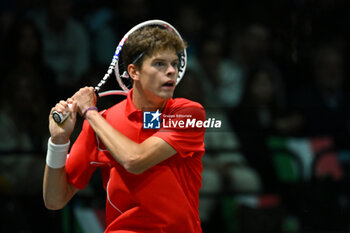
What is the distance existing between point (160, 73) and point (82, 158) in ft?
1.58

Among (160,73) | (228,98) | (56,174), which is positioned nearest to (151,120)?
(160,73)

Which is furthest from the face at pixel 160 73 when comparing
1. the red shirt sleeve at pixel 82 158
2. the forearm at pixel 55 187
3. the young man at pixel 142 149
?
the forearm at pixel 55 187

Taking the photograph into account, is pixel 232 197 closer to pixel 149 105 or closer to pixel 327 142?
pixel 327 142

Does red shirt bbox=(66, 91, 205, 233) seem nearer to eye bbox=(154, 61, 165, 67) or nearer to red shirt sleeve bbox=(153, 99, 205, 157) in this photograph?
red shirt sleeve bbox=(153, 99, 205, 157)

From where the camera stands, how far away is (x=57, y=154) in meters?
2.70

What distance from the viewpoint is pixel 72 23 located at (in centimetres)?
493

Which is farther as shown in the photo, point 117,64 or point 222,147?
point 222,147

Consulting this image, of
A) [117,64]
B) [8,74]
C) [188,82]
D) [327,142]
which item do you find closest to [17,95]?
[8,74]

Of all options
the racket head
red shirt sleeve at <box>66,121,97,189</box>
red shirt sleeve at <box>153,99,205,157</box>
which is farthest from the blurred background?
red shirt sleeve at <box>153,99,205,157</box>

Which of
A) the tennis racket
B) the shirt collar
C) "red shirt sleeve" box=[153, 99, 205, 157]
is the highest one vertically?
the tennis racket

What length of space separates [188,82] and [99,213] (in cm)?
107

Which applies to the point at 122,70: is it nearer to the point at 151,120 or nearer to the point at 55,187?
the point at 151,120

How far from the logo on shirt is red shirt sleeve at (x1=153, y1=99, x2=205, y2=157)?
0.08ft

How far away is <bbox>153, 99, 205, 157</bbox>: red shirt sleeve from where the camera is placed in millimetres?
2646
